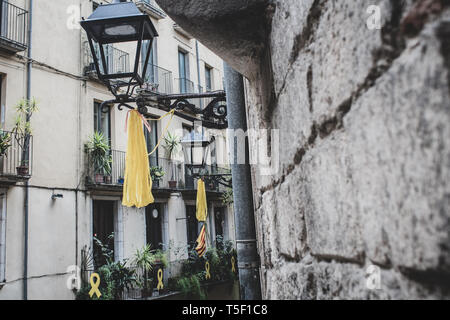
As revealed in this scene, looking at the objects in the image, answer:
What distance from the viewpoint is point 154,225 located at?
14.0 meters

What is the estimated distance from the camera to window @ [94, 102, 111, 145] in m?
12.4

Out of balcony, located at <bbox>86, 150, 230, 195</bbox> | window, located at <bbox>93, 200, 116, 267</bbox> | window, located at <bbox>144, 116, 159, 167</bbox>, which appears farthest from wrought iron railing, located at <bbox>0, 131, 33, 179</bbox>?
window, located at <bbox>144, 116, 159, 167</bbox>

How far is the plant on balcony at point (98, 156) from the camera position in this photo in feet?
37.7

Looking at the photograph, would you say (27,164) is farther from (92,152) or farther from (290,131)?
(290,131)

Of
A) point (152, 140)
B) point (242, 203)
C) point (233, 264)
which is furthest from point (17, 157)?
point (242, 203)

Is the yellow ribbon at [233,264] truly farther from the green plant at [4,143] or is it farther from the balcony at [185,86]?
the green plant at [4,143]

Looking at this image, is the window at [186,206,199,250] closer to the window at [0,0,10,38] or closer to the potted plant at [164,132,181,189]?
the potted plant at [164,132,181,189]

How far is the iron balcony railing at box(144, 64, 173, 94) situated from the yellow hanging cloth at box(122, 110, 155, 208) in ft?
34.7

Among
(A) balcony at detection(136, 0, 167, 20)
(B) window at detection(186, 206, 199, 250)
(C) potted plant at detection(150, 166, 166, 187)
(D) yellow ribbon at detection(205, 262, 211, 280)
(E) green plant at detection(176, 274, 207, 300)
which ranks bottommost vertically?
(E) green plant at detection(176, 274, 207, 300)

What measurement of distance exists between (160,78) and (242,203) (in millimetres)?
13204

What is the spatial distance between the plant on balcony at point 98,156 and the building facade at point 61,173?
106 mm

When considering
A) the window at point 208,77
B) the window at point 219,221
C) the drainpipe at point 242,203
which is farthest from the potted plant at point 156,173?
the drainpipe at point 242,203

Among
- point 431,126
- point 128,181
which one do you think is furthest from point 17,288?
point 431,126

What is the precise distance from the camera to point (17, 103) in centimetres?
991
